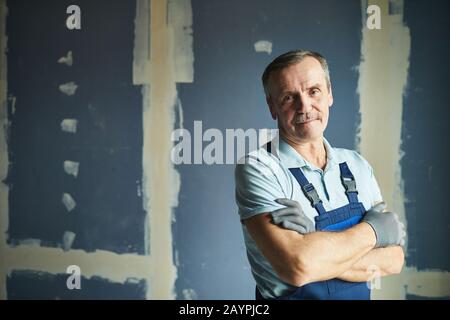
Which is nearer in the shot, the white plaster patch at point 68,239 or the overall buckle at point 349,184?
the overall buckle at point 349,184

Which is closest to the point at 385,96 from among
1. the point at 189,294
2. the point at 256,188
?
the point at 256,188

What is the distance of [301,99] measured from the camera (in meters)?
1.46

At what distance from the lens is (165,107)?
6.73 ft

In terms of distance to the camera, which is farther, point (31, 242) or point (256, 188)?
point (31, 242)

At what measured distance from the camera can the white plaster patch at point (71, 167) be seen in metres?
2.13

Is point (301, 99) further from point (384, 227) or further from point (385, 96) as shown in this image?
point (385, 96)

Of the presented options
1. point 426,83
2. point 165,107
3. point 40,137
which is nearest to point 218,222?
point 165,107

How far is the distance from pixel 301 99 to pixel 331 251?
0.53 meters

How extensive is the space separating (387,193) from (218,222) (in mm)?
809

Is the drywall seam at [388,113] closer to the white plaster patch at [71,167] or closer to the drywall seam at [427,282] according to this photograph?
the drywall seam at [427,282]

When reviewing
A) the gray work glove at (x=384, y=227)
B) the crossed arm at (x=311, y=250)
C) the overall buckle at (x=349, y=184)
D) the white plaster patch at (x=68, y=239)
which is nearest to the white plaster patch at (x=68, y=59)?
the white plaster patch at (x=68, y=239)

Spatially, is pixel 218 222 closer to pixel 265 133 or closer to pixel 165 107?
pixel 265 133

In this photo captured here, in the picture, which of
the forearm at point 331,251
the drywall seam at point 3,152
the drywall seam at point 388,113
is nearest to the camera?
the forearm at point 331,251

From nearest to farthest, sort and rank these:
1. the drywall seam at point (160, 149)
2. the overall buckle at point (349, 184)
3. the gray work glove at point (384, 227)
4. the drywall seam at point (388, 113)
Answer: the gray work glove at point (384, 227), the overall buckle at point (349, 184), the drywall seam at point (388, 113), the drywall seam at point (160, 149)
